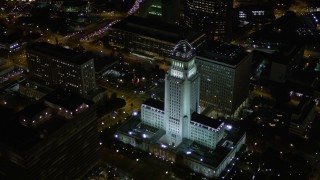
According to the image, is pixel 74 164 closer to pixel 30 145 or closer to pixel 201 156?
pixel 30 145

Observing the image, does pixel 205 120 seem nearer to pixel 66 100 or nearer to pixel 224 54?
pixel 224 54

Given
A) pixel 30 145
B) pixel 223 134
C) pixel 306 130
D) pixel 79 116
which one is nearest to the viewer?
pixel 30 145

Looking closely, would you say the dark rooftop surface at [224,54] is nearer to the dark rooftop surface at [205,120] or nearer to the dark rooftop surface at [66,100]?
the dark rooftop surface at [205,120]

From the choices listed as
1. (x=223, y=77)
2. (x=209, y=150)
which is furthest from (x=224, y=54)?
(x=209, y=150)

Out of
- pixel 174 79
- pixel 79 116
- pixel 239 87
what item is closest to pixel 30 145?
pixel 79 116

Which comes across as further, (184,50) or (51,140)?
(184,50)

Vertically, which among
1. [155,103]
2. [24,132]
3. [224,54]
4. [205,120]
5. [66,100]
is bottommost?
[205,120]

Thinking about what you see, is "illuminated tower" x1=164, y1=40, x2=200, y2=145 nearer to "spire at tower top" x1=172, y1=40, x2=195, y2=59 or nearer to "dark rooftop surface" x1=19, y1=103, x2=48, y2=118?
"spire at tower top" x1=172, y1=40, x2=195, y2=59
